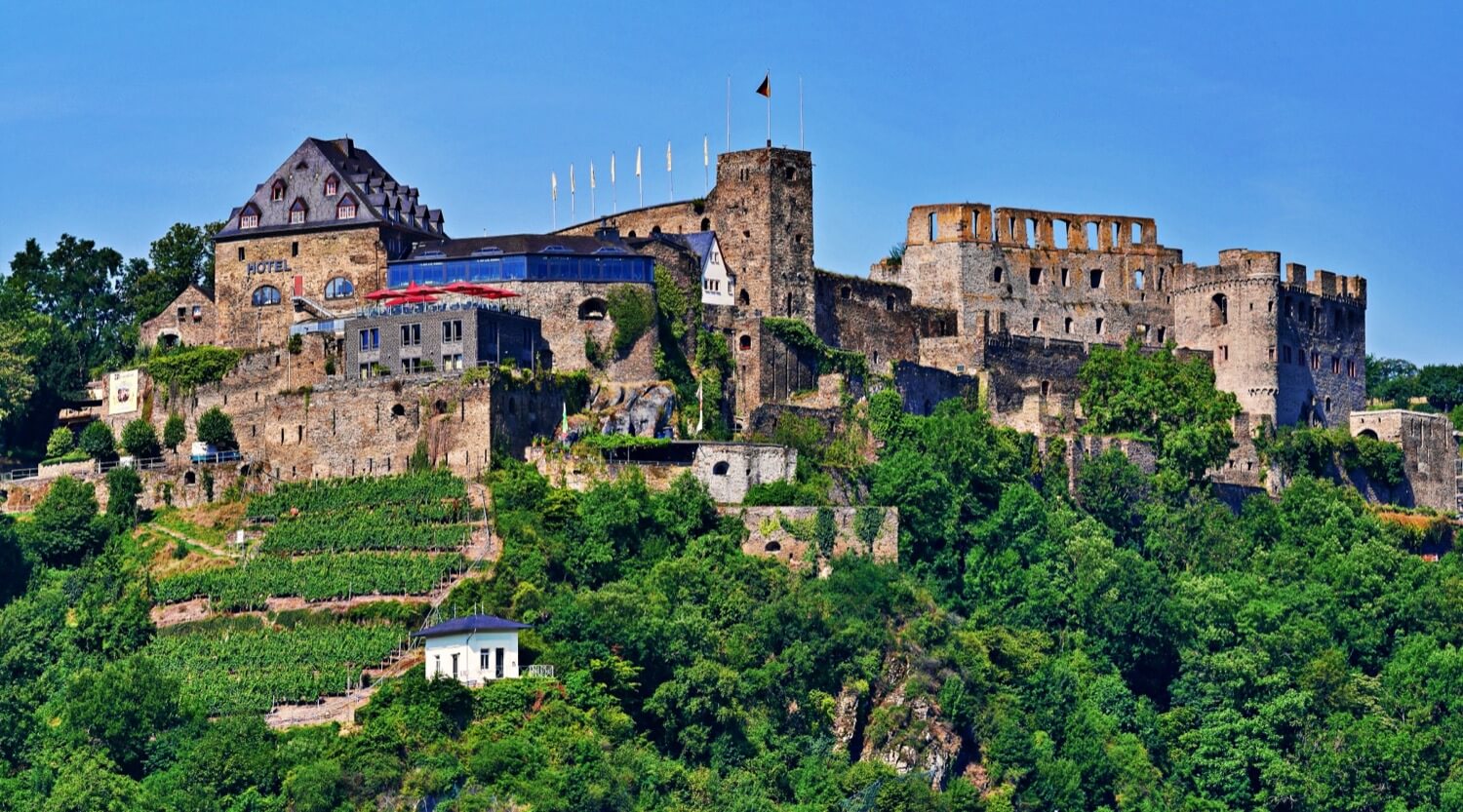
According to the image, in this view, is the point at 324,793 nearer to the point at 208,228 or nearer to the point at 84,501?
the point at 84,501

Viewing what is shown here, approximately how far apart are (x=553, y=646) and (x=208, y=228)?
2690 centimetres

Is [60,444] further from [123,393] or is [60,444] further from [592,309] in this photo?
[592,309]

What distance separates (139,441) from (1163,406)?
97.0 ft

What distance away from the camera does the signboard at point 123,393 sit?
92875 millimetres

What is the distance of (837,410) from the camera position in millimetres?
93562

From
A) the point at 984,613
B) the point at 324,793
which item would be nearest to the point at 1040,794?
the point at 984,613

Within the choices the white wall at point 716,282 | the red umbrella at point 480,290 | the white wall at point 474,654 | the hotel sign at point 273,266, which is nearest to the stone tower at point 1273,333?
the white wall at point 716,282

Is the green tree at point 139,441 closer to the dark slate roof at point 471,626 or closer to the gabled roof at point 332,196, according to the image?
the gabled roof at point 332,196

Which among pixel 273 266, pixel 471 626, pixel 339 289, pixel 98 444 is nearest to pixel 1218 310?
pixel 339 289

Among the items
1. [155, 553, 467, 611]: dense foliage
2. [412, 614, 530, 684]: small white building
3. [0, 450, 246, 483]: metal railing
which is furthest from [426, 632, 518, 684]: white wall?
[0, 450, 246, 483]: metal railing

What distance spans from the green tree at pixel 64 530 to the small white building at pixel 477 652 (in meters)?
13.8

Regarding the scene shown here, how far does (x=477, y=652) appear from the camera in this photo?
7750 cm

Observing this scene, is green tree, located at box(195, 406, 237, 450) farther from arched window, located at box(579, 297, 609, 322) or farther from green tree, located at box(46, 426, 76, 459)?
arched window, located at box(579, 297, 609, 322)

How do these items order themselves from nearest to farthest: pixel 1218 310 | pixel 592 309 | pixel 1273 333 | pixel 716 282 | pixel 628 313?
pixel 628 313
pixel 592 309
pixel 716 282
pixel 1273 333
pixel 1218 310
